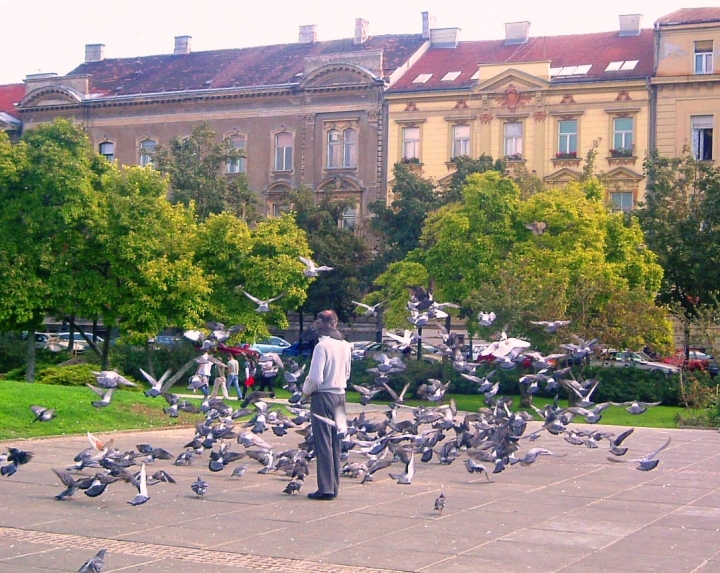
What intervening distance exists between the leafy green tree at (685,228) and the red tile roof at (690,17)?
7.74 m

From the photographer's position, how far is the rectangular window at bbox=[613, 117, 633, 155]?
48.8 m

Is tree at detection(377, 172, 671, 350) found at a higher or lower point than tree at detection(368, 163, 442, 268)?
lower

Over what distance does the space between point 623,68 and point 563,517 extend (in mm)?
40972

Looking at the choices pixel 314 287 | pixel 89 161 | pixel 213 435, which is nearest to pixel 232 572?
pixel 213 435

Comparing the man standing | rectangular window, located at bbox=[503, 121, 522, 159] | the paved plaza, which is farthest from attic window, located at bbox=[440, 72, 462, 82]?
the man standing

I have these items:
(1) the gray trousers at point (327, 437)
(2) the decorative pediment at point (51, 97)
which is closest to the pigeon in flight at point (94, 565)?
(1) the gray trousers at point (327, 437)

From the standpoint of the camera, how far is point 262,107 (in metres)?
54.6

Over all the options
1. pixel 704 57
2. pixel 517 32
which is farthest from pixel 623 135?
pixel 517 32

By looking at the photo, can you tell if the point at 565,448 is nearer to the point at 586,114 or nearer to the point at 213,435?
the point at 213,435

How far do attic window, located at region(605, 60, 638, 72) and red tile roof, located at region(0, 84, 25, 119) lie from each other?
31365 mm

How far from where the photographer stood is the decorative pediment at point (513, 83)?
49.4m

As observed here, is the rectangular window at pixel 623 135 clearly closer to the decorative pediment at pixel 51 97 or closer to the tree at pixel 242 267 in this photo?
the tree at pixel 242 267

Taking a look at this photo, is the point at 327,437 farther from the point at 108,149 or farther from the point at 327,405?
the point at 108,149

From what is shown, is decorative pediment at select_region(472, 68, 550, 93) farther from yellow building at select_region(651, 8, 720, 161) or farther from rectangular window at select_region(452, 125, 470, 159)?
yellow building at select_region(651, 8, 720, 161)
